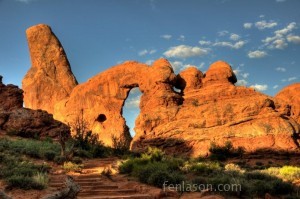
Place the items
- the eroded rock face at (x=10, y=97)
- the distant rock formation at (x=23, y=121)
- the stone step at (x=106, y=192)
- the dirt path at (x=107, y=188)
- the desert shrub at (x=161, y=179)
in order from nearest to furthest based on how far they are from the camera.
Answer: the dirt path at (x=107, y=188), the stone step at (x=106, y=192), the desert shrub at (x=161, y=179), the distant rock formation at (x=23, y=121), the eroded rock face at (x=10, y=97)

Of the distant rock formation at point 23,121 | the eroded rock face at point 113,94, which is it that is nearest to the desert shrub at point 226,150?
the eroded rock face at point 113,94

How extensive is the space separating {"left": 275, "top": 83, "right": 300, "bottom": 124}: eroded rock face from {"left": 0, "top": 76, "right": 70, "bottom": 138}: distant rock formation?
21.0 m

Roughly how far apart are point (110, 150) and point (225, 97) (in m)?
12.7

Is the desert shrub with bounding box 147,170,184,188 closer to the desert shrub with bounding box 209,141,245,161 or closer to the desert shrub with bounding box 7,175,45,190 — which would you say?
the desert shrub with bounding box 7,175,45,190

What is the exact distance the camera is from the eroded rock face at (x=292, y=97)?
124 ft

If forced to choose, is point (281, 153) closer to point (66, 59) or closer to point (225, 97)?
point (225, 97)

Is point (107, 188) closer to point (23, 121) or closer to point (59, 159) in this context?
point (59, 159)

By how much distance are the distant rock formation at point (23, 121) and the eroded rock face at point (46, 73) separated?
21.4 meters

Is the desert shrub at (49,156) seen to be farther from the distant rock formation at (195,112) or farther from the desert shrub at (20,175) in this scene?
the distant rock formation at (195,112)

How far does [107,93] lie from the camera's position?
45.5 metres

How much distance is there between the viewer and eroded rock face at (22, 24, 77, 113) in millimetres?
54750

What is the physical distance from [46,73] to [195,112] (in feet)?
98.0

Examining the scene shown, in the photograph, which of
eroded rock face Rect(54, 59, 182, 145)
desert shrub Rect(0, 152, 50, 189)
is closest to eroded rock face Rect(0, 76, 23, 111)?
eroded rock face Rect(54, 59, 182, 145)

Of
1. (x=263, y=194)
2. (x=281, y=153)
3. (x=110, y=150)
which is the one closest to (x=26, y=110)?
(x=110, y=150)
